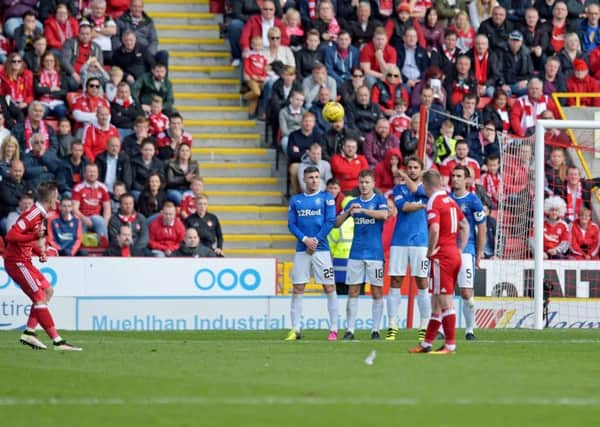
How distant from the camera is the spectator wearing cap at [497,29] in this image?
27891 millimetres

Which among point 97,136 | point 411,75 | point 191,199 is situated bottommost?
point 191,199

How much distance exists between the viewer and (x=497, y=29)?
1109 inches

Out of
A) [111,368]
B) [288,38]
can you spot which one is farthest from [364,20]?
[111,368]

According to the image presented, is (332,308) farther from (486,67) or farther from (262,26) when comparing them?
(486,67)

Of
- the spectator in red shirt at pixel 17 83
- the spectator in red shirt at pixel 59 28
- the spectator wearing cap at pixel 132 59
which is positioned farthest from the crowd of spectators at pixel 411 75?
the spectator in red shirt at pixel 17 83

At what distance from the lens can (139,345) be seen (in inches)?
652

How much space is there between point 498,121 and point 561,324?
553 centimetres

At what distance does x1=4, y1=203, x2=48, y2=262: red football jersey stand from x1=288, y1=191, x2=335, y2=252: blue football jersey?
148 inches

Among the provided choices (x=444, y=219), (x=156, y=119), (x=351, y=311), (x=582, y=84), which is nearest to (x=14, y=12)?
(x=156, y=119)

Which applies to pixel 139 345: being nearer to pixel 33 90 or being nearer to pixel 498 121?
pixel 33 90

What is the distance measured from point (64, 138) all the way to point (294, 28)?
585 cm

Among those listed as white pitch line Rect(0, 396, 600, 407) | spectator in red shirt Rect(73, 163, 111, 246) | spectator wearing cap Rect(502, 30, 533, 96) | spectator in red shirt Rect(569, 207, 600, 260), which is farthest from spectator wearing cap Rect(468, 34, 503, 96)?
white pitch line Rect(0, 396, 600, 407)

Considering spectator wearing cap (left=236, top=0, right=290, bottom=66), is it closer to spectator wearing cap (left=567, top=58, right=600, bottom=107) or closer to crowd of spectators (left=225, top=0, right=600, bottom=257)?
crowd of spectators (left=225, top=0, right=600, bottom=257)

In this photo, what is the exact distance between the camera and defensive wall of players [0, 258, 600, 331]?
21.1 m
